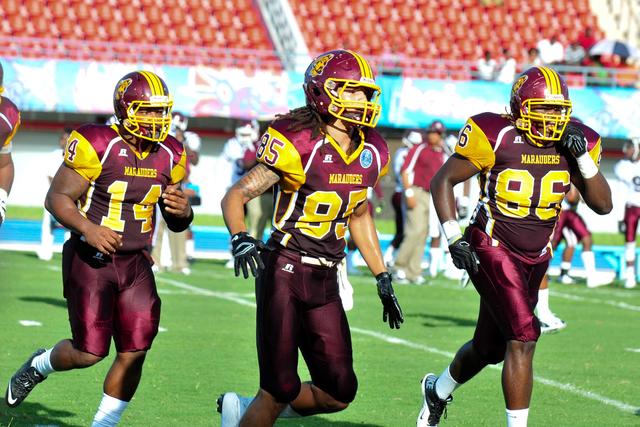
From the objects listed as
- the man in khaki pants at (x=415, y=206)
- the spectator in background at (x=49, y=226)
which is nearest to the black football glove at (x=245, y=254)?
the man in khaki pants at (x=415, y=206)

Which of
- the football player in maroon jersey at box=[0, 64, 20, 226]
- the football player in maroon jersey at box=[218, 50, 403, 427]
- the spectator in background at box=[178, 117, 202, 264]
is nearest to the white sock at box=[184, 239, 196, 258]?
the spectator in background at box=[178, 117, 202, 264]

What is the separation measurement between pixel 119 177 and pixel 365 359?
341 cm

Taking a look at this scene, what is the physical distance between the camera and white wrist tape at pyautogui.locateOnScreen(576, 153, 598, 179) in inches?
229

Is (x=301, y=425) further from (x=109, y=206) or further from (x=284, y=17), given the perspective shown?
(x=284, y=17)

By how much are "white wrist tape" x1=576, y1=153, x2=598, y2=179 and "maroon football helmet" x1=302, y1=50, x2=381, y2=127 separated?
1.25m

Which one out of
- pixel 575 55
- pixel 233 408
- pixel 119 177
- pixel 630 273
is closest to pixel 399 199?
pixel 630 273

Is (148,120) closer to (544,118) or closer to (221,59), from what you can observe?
(544,118)

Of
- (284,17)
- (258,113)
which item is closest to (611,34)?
(284,17)

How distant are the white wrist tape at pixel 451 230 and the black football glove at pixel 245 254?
1.30 metres

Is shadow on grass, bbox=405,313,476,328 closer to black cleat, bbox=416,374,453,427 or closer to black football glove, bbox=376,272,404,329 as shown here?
black cleat, bbox=416,374,453,427

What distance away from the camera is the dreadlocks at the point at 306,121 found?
5039mm

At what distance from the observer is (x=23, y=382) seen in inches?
234

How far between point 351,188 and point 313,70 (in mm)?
517

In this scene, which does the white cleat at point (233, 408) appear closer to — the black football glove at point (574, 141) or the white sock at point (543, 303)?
the black football glove at point (574, 141)
